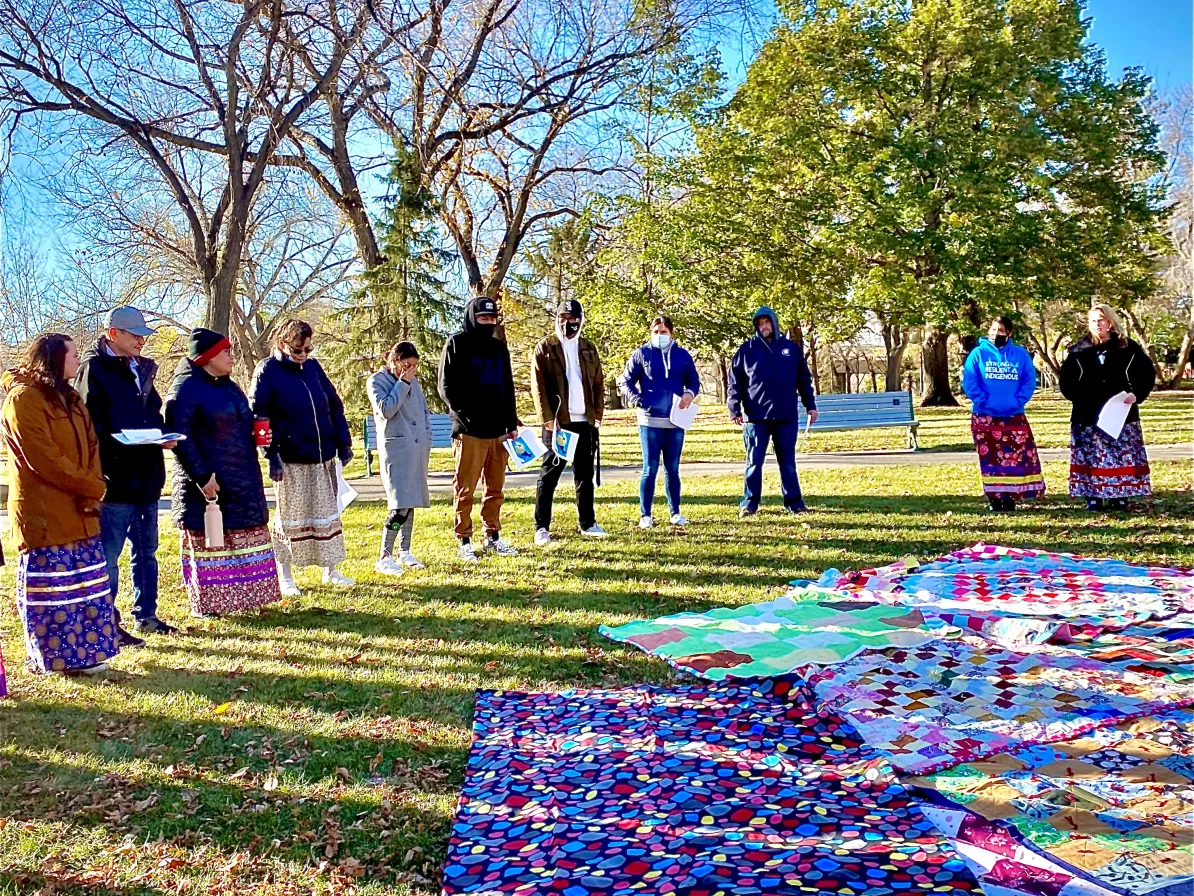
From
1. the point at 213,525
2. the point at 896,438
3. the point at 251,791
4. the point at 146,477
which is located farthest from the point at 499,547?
the point at 896,438

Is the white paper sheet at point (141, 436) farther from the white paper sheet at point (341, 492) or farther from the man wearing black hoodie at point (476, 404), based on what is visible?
the man wearing black hoodie at point (476, 404)

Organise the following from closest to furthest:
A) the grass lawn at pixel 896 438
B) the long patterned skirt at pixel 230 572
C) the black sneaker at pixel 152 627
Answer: the black sneaker at pixel 152 627, the long patterned skirt at pixel 230 572, the grass lawn at pixel 896 438

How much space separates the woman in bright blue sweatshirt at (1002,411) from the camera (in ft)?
29.7

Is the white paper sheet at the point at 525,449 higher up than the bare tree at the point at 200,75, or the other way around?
the bare tree at the point at 200,75

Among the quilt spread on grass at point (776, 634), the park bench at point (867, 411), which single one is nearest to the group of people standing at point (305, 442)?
the quilt spread on grass at point (776, 634)

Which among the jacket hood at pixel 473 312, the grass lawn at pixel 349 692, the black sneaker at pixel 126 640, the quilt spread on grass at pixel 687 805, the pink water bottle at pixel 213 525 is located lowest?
the quilt spread on grass at pixel 687 805

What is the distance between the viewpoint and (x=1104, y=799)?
3.05 m

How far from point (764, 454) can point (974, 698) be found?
215 inches

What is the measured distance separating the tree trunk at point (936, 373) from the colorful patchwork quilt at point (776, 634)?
75.9 ft

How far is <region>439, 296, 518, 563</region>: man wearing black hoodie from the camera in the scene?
7.75 meters

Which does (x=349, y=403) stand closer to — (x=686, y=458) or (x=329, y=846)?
(x=686, y=458)

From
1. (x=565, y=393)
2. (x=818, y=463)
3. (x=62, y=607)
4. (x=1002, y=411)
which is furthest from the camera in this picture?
(x=818, y=463)

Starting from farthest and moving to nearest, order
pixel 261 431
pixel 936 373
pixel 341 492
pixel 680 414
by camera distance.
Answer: pixel 936 373 < pixel 680 414 < pixel 341 492 < pixel 261 431

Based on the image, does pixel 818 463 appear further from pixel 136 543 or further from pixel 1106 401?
pixel 136 543
